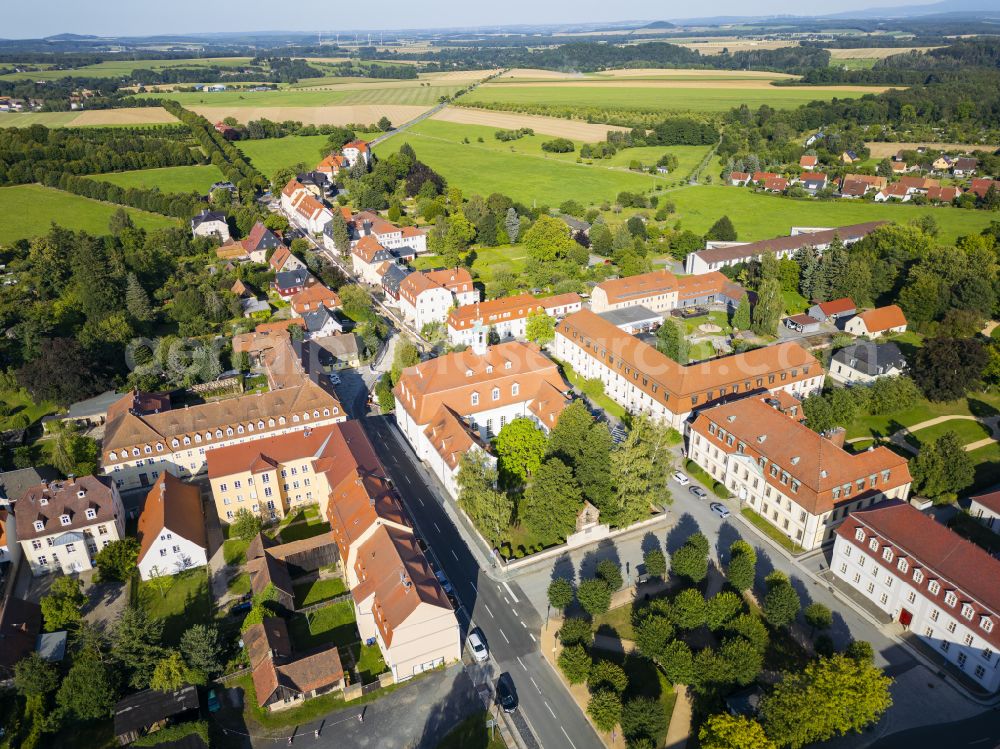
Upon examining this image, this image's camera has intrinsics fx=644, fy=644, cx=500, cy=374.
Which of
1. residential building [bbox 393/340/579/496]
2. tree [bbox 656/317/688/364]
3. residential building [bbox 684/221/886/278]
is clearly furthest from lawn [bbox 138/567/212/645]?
residential building [bbox 684/221/886/278]

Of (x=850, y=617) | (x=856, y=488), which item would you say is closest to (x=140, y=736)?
(x=850, y=617)

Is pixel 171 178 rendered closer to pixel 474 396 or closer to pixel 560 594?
pixel 474 396

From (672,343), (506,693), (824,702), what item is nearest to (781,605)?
(824,702)

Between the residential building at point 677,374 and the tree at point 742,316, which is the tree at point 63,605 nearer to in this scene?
the residential building at point 677,374

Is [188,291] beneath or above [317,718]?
above

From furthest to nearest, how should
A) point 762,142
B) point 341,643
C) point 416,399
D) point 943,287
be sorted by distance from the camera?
point 762,142 → point 943,287 → point 416,399 → point 341,643

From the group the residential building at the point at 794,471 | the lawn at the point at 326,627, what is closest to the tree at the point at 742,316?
the residential building at the point at 794,471

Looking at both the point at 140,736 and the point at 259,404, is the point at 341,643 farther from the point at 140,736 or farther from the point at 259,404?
the point at 259,404
